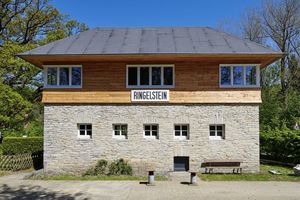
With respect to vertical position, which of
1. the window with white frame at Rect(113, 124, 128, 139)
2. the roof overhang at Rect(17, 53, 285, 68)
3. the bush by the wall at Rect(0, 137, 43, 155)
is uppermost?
the roof overhang at Rect(17, 53, 285, 68)

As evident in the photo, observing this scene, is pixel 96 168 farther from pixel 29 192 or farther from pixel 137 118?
pixel 29 192

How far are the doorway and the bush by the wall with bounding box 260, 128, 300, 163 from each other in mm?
6090

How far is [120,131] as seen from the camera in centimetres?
1636

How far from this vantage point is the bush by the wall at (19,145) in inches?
808

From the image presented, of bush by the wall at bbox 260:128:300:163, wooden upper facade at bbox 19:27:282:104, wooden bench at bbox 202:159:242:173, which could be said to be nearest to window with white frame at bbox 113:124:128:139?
wooden upper facade at bbox 19:27:282:104

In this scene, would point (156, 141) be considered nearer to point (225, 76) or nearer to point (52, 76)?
point (225, 76)

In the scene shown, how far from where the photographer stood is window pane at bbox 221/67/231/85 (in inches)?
637

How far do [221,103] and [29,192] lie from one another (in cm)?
902

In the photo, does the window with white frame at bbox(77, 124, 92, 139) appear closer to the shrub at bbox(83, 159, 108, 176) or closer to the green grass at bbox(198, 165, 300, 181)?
the shrub at bbox(83, 159, 108, 176)

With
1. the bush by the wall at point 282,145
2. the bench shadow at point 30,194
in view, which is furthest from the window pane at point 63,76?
the bush by the wall at point 282,145

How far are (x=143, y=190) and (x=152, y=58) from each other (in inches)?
249

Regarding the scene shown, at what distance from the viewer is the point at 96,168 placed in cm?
1588

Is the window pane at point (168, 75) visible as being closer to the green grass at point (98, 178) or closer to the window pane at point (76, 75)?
the window pane at point (76, 75)

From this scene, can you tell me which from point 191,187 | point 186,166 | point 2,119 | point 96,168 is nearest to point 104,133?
point 96,168
